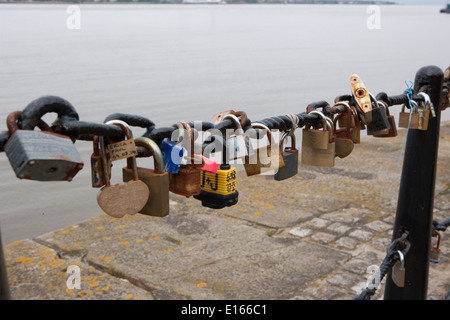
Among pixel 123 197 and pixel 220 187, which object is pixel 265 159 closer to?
pixel 220 187

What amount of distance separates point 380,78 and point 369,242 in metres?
22.1

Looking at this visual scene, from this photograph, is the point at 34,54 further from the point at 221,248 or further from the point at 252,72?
the point at 221,248

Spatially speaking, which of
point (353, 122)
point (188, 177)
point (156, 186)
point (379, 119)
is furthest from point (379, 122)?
point (156, 186)

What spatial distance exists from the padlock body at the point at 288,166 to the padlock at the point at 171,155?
82 cm

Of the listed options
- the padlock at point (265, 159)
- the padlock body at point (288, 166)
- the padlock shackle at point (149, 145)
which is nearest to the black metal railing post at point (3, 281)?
the padlock shackle at point (149, 145)

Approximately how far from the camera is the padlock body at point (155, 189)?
180 cm

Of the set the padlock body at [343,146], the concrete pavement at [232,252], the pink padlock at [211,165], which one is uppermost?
the pink padlock at [211,165]

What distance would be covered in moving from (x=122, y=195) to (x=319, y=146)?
4.05 feet

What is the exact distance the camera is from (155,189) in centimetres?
181

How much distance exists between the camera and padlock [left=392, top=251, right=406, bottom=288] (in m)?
2.49

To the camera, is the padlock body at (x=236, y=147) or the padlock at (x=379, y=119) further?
the padlock at (x=379, y=119)

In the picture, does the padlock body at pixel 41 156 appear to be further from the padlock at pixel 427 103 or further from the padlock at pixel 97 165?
the padlock at pixel 427 103
